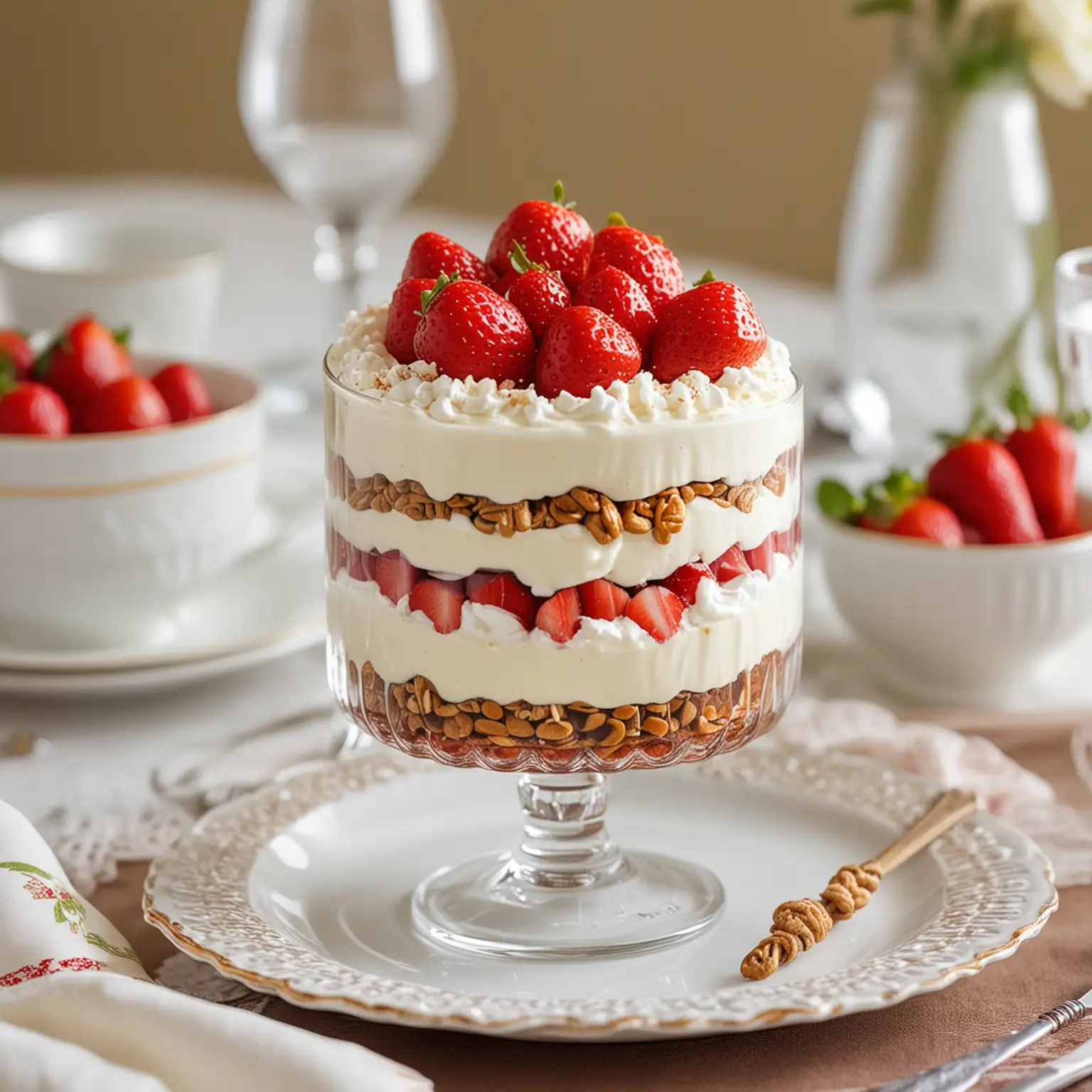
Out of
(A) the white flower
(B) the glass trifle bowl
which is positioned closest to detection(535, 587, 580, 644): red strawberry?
(B) the glass trifle bowl

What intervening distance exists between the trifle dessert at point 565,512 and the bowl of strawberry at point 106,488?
1.46 feet

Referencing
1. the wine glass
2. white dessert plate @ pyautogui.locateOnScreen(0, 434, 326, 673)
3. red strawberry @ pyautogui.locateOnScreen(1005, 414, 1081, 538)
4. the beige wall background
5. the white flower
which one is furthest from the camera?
the beige wall background

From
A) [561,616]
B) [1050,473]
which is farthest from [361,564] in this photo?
[1050,473]

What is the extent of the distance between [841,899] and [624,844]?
0.67ft

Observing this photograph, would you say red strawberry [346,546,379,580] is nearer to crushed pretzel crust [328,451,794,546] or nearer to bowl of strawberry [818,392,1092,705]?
crushed pretzel crust [328,451,794,546]

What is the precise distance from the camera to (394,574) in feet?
3.23

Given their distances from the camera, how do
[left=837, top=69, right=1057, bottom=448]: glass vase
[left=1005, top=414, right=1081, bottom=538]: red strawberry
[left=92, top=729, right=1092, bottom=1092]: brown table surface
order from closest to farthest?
[left=92, top=729, right=1092, bottom=1092]: brown table surface
[left=1005, top=414, right=1081, bottom=538]: red strawberry
[left=837, top=69, right=1057, bottom=448]: glass vase

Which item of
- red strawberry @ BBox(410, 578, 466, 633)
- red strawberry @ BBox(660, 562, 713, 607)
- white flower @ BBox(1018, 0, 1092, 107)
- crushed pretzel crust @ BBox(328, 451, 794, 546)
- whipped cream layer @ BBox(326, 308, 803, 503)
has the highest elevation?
white flower @ BBox(1018, 0, 1092, 107)

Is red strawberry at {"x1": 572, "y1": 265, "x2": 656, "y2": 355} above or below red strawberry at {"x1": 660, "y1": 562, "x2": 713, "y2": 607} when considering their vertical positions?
above

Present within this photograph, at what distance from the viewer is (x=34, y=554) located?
142 cm

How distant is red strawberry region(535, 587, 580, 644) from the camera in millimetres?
944

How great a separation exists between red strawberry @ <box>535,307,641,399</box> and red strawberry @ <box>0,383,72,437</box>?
0.64 meters

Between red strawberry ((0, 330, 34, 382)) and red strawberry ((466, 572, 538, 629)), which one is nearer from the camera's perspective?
red strawberry ((466, 572, 538, 629))

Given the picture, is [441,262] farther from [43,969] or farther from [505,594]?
[43,969]
